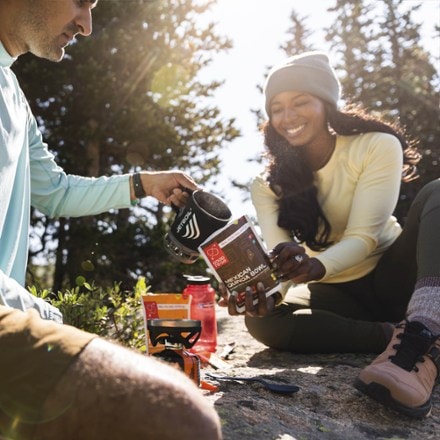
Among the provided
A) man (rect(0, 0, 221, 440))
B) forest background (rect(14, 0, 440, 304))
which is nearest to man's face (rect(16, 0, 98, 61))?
man (rect(0, 0, 221, 440))

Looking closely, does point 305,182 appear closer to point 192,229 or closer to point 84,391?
point 192,229

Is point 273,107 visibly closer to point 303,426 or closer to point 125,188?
point 125,188

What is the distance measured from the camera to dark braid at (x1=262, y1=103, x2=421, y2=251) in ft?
11.8

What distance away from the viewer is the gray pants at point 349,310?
3.30 m

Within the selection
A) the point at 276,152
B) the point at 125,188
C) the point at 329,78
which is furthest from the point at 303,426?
the point at 329,78

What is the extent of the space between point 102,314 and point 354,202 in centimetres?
168

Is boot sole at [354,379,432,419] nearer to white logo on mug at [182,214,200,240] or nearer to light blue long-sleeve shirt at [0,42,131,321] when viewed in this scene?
white logo on mug at [182,214,200,240]

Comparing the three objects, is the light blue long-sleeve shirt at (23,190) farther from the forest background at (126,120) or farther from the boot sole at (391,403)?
the forest background at (126,120)

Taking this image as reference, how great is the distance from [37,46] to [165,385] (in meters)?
1.62

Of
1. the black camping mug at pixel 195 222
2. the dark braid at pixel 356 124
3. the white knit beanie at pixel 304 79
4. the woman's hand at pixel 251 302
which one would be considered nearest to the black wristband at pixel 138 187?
the black camping mug at pixel 195 222

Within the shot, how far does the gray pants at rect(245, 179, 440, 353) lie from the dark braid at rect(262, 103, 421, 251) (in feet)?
1.13

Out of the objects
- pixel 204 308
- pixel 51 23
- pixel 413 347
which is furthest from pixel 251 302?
pixel 51 23

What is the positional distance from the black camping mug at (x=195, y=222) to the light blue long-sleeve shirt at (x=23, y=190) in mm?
358

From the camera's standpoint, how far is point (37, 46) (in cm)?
226
